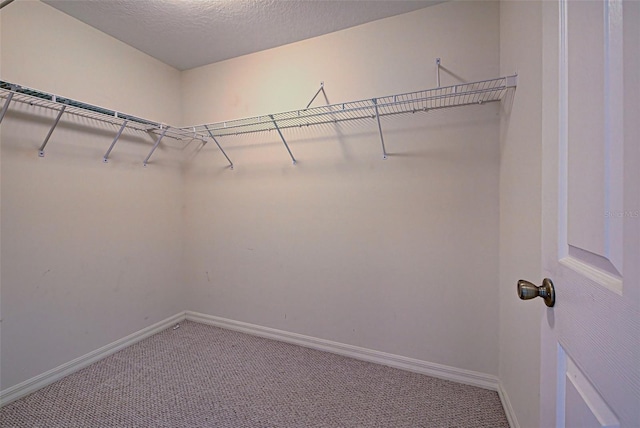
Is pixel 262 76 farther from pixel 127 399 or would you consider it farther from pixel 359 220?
pixel 127 399

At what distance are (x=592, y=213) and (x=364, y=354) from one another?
1.78 metres

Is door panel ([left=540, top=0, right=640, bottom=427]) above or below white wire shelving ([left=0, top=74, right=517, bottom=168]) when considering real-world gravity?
below

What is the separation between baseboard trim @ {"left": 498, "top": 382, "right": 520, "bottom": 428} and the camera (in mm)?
1331

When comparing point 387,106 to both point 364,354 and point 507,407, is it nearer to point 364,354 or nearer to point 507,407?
point 364,354

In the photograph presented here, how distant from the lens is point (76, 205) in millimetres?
1852

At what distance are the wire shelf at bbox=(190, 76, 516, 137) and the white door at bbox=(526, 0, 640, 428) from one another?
0.90 metres

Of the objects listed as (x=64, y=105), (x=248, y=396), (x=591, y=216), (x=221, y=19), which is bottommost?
(x=248, y=396)

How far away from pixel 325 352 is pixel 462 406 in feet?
3.05

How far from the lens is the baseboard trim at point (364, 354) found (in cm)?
168

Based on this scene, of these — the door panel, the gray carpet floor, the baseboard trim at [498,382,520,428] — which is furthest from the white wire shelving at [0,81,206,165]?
the baseboard trim at [498,382,520,428]

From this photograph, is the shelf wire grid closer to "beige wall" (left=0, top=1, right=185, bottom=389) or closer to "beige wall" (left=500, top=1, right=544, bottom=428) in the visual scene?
"beige wall" (left=0, top=1, right=185, bottom=389)

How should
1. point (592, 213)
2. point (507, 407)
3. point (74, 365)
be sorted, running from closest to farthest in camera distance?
point (592, 213) → point (507, 407) → point (74, 365)

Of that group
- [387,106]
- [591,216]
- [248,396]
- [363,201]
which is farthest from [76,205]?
[591,216]

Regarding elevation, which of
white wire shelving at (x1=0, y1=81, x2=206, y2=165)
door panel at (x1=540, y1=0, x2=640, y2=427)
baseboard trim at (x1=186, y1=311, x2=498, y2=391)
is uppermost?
white wire shelving at (x1=0, y1=81, x2=206, y2=165)
